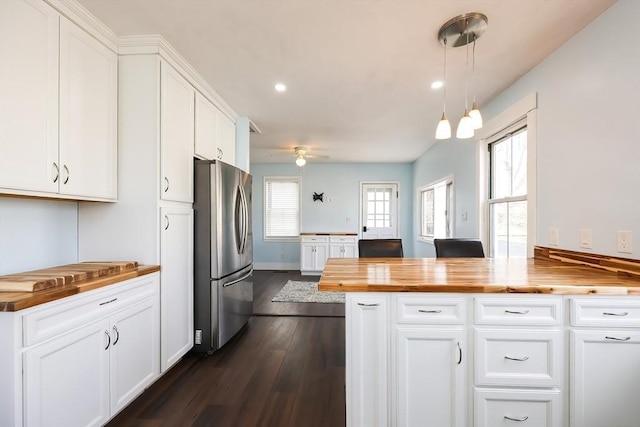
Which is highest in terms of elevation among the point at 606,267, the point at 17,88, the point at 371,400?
the point at 17,88

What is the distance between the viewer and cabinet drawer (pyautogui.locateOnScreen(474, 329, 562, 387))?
1.33m

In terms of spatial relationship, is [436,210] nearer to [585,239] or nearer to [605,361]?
[585,239]

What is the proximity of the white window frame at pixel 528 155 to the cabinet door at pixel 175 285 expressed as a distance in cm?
288

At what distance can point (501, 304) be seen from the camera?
4.45 feet

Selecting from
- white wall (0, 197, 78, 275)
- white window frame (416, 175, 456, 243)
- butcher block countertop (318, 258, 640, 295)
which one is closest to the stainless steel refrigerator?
white wall (0, 197, 78, 275)

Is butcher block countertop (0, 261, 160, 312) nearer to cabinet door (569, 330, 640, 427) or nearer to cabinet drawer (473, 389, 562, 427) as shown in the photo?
cabinet drawer (473, 389, 562, 427)

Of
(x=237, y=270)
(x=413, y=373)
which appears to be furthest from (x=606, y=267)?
(x=237, y=270)

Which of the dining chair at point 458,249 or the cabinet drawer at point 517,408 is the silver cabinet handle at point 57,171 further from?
the dining chair at point 458,249

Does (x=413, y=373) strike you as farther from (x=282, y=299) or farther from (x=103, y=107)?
(x=282, y=299)

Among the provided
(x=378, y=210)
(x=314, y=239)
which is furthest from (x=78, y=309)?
(x=378, y=210)

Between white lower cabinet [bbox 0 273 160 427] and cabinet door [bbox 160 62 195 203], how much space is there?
0.69 meters

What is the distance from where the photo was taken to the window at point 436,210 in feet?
14.9

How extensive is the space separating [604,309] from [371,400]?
46.0 inches

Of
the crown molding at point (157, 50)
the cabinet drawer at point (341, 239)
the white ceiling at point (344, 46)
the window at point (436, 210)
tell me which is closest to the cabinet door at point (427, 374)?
the white ceiling at point (344, 46)
